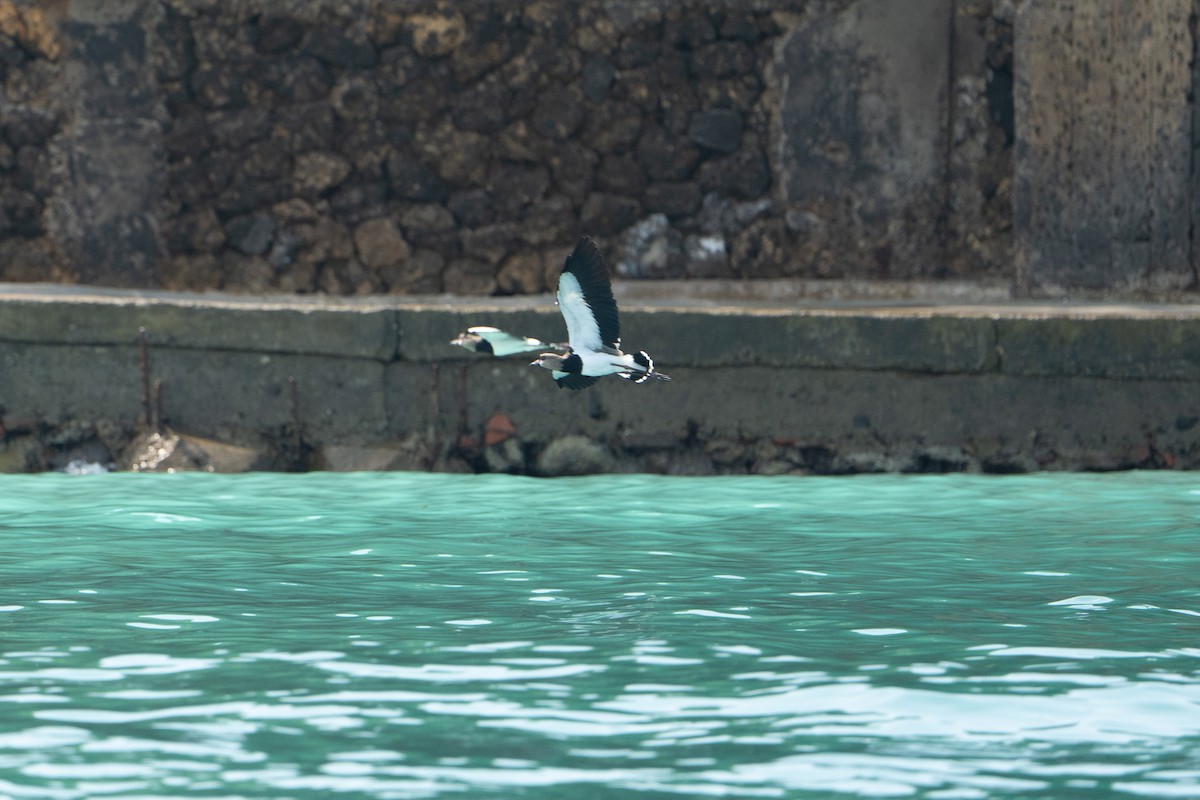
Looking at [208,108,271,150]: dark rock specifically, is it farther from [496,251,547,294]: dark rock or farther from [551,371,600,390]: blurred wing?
[551,371,600,390]: blurred wing

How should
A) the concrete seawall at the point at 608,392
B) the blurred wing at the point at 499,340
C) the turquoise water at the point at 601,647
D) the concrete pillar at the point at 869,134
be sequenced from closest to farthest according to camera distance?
the turquoise water at the point at 601,647, the blurred wing at the point at 499,340, the concrete seawall at the point at 608,392, the concrete pillar at the point at 869,134

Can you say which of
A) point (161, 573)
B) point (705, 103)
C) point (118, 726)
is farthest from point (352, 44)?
point (118, 726)

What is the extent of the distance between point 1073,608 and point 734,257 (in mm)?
5736

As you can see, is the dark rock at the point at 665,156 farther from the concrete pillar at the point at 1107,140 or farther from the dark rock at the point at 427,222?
the concrete pillar at the point at 1107,140

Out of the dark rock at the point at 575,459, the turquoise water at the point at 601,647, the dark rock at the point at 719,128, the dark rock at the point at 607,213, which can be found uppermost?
the dark rock at the point at 719,128

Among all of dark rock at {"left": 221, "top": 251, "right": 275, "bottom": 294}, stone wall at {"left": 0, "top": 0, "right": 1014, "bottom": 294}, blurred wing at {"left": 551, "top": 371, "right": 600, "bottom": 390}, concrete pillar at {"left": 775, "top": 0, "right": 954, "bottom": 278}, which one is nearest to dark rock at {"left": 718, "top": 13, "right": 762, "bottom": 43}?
stone wall at {"left": 0, "top": 0, "right": 1014, "bottom": 294}

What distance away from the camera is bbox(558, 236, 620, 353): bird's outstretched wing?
5.92m

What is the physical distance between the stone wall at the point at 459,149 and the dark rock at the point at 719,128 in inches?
0.5

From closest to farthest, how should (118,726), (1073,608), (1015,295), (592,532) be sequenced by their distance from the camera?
(118,726), (1073,608), (592,532), (1015,295)

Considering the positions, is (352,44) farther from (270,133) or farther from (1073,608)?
(1073,608)

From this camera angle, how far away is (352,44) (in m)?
10.5

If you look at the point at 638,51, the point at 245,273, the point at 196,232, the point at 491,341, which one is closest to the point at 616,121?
the point at 638,51

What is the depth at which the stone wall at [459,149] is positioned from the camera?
10.3 m

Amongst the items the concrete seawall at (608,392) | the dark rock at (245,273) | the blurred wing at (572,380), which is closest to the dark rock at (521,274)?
the dark rock at (245,273)
